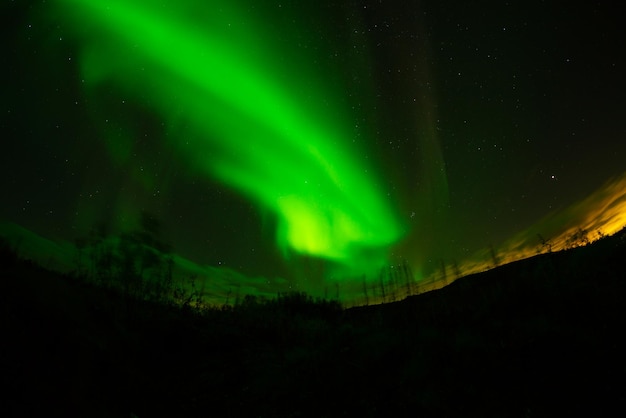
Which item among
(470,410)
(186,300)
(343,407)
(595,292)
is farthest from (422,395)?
(186,300)

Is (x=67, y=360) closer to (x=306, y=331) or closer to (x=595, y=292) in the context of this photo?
(x=306, y=331)

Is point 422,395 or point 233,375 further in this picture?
point 233,375

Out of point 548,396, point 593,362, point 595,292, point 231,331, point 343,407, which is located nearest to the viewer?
point 548,396

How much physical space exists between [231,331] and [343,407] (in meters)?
6.06

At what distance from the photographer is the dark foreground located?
5.14m

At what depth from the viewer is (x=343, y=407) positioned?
6.39 m

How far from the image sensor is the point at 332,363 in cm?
800

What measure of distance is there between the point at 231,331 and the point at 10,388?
7439 mm

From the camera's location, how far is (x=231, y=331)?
37.8 ft

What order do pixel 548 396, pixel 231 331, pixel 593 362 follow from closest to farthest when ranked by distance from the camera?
pixel 548 396
pixel 593 362
pixel 231 331

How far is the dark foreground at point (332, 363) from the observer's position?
514 centimetres

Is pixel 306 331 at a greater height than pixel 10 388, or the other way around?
pixel 306 331

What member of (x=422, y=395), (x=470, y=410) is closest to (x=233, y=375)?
(x=422, y=395)

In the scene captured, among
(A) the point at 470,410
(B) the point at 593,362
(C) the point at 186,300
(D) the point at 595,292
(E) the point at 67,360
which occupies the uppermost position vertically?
(C) the point at 186,300
